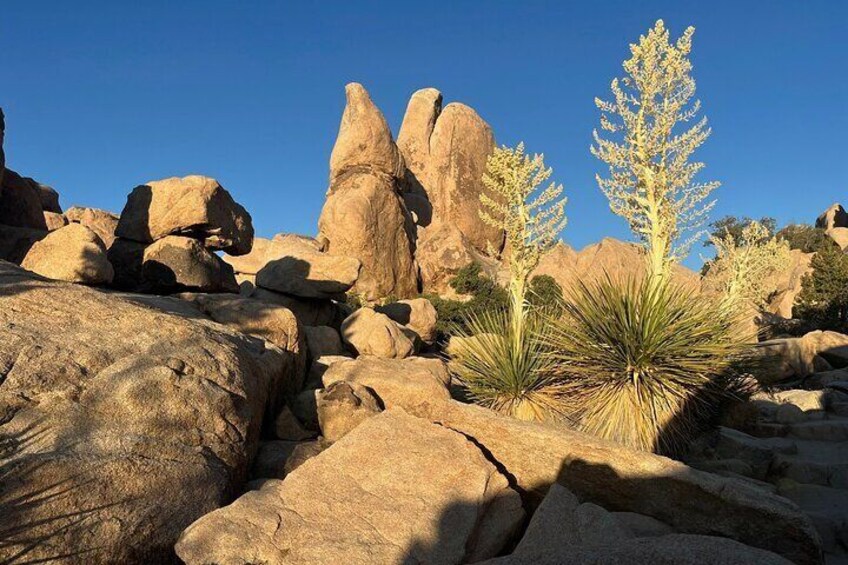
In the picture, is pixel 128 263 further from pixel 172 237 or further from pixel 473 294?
pixel 473 294

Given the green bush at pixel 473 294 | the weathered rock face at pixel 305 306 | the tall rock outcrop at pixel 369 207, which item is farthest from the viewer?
the tall rock outcrop at pixel 369 207

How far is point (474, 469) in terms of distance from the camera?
578 cm

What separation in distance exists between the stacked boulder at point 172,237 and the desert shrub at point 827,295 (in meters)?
31.8

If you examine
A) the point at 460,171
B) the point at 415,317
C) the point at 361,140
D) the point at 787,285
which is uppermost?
the point at 460,171

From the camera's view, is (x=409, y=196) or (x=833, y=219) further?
(x=833, y=219)

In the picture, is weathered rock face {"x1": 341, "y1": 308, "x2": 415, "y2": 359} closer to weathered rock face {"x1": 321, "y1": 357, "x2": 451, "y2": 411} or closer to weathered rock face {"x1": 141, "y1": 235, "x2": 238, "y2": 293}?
weathered rock face {"x1": 141, "y1": 235, "x2": 238, "y2": 293}

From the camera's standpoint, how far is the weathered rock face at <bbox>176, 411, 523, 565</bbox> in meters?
4.56

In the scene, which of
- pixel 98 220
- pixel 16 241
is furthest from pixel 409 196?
pixel 16 241

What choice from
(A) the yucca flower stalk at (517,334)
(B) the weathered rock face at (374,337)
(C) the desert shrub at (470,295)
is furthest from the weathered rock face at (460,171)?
(A) the yucca flower stalk at (517,334)

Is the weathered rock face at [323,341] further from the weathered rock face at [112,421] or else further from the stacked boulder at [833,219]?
the stacked boulder at [833,219]

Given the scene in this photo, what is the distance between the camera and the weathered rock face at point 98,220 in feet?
93.9

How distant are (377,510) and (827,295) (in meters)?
38.0

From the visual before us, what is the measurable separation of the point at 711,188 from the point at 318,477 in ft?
28.2

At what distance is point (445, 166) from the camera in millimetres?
50062
